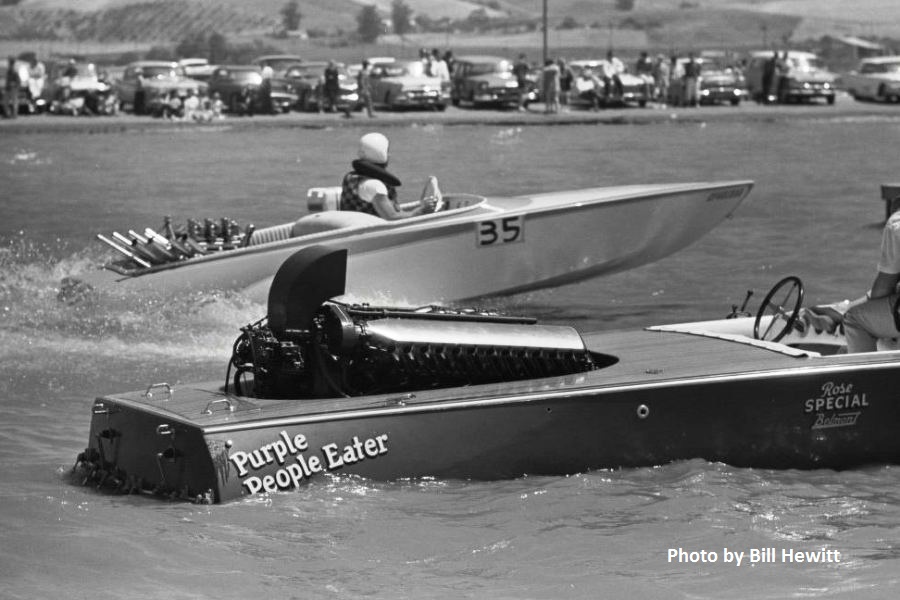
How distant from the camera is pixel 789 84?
40.9 meters

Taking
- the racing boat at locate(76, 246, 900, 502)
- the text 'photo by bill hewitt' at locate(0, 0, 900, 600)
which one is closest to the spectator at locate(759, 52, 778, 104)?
the text 'photo by bill hewitt' at locate(0, 0, 900, 600)

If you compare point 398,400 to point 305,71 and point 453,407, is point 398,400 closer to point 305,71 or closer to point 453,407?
point 453,407

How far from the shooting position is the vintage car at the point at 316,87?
3781cm

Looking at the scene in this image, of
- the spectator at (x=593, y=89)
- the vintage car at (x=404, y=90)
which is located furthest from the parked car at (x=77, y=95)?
the spectator at (x=593, y=89)

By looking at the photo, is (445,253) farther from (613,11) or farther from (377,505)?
(613,11)

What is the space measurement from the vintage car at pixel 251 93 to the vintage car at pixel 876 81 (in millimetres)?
15104

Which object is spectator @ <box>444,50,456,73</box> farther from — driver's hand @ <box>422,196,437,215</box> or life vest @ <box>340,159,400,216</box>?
life vest @ <box>340,159,400,216</box>

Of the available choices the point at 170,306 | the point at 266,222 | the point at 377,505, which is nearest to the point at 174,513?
the point at 377,505

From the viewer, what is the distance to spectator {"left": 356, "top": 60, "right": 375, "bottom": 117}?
3694 centimetres

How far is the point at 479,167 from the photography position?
89.7 feet

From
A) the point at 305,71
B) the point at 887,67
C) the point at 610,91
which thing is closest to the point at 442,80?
the point at 305,71

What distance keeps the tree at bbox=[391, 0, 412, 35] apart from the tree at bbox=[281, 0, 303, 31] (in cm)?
544

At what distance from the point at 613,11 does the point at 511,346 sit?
9457 centimetres

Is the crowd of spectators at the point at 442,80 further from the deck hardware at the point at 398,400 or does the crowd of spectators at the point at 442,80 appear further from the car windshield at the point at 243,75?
the deck hardware at the point at 398,400
